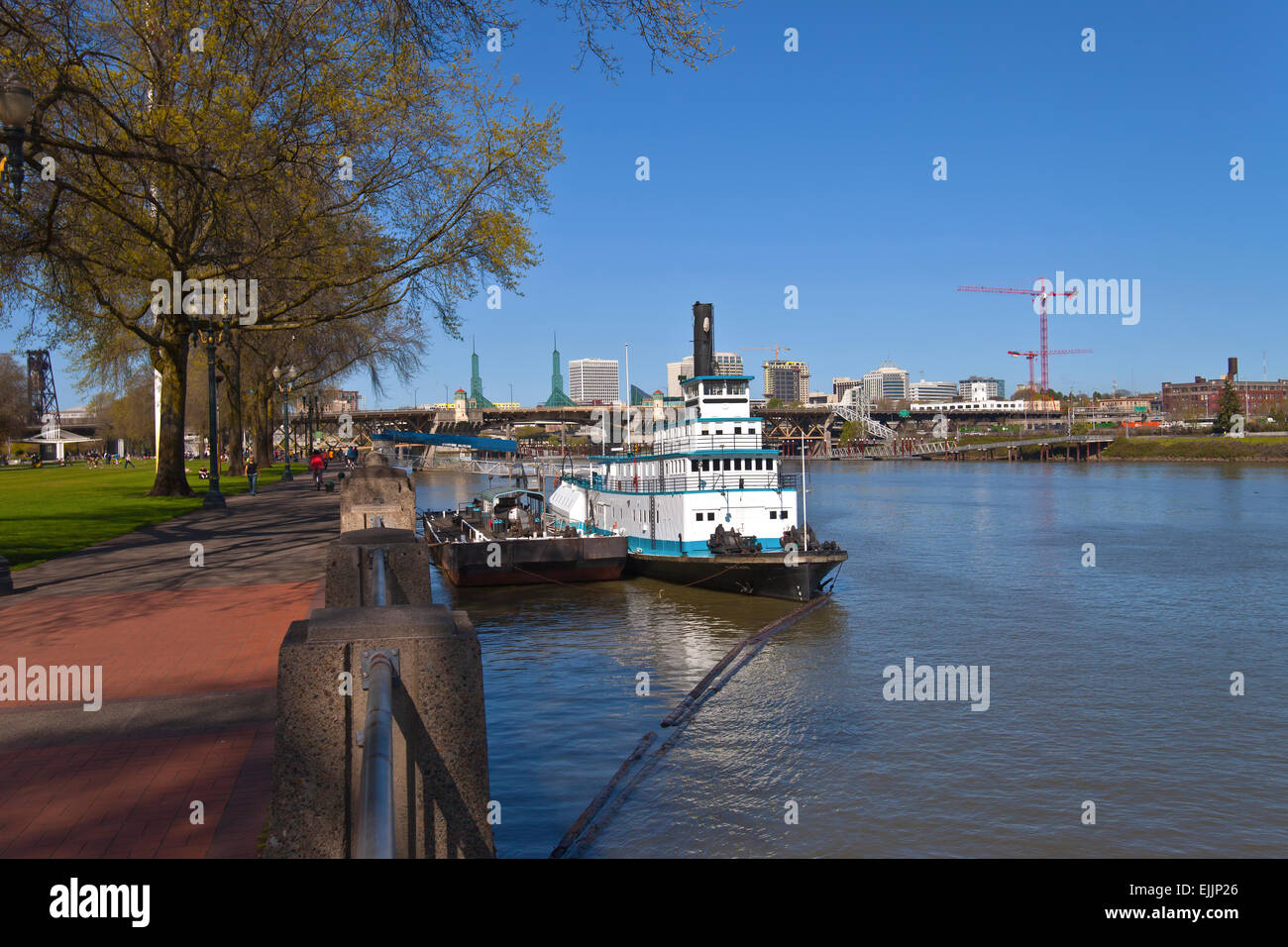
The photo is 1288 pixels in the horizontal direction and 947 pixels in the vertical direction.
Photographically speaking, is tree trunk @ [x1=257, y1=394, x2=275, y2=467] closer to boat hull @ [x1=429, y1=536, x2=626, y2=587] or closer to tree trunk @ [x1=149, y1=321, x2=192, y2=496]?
tree trunk @ [x1=149, y1=321, x2=192, y2=496]

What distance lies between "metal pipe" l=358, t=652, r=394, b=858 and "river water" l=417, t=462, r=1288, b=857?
7.04 m

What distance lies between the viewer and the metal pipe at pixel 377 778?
9.09 feet

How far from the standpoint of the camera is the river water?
11.2m

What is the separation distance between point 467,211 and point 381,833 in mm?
29788

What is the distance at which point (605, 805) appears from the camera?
36.6 feet

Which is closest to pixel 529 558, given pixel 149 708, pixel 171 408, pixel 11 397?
pixel 171 408

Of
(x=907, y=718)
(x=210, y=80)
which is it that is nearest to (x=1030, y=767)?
(x=907, y=718)

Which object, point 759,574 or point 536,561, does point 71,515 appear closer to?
point 536,561

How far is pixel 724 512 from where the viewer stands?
29875 millimetres

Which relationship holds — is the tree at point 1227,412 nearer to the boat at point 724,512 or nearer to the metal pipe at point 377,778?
the boat at point 724,512

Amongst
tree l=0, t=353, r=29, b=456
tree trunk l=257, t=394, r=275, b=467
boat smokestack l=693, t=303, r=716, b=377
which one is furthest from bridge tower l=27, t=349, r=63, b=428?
boat smokestack l=693, t=303, r=716, b=377
